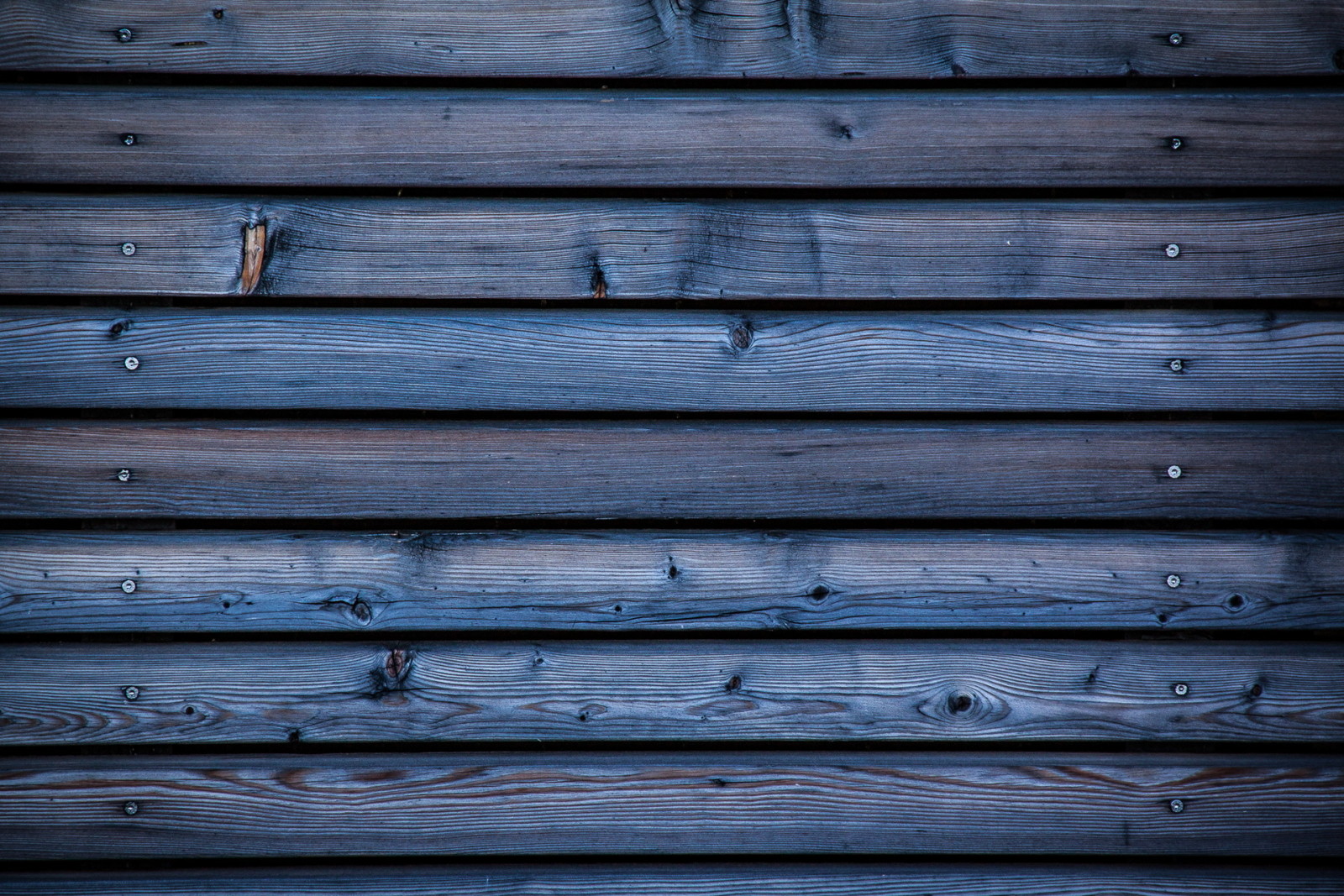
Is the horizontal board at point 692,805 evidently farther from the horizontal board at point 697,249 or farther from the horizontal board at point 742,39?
the horizontal board at point 742,39

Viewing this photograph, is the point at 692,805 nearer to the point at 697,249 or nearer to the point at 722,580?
the point at 722,580

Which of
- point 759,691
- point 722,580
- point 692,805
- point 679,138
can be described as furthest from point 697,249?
point 692,805

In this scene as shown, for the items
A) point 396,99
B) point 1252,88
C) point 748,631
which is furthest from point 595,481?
point 1252,88

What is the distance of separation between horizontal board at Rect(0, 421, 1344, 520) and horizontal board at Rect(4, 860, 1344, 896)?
2.28 ft

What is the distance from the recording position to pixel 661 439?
62.4 inches

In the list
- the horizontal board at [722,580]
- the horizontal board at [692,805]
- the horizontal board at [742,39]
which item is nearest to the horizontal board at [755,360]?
the horizontal board at [722,580]

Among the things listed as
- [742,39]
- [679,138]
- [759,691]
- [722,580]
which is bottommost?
[759,691]

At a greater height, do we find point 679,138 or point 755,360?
point 679,138

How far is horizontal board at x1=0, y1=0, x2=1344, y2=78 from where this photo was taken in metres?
1.57

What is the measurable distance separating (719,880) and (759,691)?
379 mm

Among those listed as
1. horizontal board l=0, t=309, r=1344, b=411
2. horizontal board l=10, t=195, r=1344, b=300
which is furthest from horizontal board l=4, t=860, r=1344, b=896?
horizontal board l=10, t=195, r=1344, b=300

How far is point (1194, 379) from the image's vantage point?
1.59 metres

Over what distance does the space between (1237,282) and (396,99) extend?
1644 mm

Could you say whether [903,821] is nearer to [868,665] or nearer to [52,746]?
[868,665]
